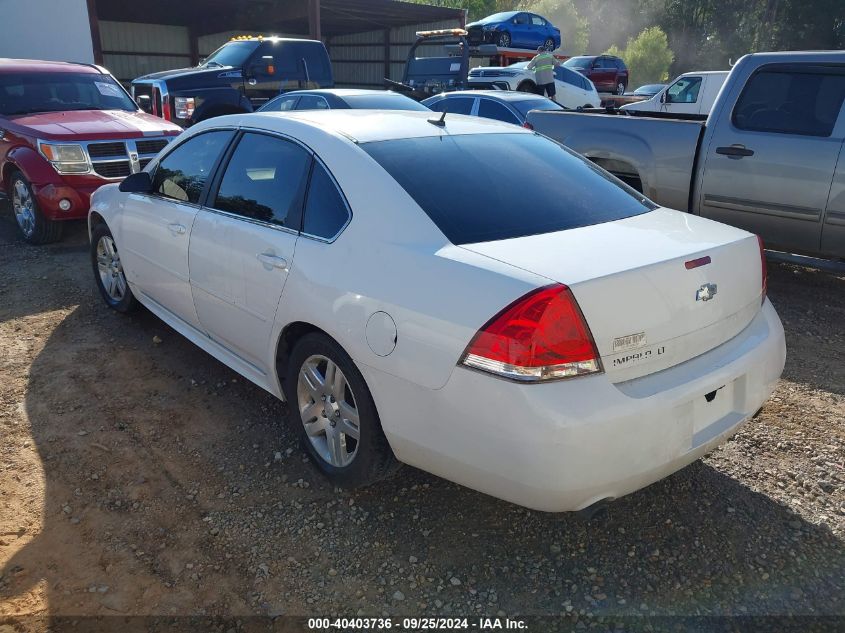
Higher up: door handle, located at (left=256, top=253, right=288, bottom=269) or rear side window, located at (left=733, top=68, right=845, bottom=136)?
rear side window, located at (left=733, top=68, right=845, bottom=136)

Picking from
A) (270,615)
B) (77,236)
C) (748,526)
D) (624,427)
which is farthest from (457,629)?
(77,236)

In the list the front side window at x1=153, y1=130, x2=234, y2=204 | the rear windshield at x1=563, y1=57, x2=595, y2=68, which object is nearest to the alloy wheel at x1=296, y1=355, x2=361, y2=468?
the front side window at x1=153, y1=130, x2=234, y2=204

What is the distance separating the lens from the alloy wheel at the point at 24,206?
7180 millimetres

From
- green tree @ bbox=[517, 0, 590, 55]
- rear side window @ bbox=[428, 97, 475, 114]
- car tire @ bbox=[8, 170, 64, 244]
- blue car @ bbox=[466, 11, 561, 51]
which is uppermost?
green tree @ bbox=[517, 0, 590, 55]

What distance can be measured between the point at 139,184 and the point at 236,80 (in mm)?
8168

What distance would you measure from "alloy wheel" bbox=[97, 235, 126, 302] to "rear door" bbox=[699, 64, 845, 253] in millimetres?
4693

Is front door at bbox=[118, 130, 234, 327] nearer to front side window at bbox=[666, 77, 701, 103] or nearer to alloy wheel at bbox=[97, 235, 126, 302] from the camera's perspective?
alloy wheel at bbox=[97, 235, 126, 302]

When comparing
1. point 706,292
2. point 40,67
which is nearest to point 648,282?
point 706,292

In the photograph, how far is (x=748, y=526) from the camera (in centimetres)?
291

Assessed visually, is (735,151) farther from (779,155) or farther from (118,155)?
(118,155)

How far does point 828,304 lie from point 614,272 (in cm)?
416

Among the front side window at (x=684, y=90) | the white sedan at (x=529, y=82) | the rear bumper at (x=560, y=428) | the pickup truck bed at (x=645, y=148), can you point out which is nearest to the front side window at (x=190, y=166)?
the rear bumper at (x=560, y=428)

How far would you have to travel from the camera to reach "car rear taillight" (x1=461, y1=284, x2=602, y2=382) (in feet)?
7.44

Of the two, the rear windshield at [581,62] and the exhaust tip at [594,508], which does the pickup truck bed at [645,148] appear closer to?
the exhaust tip at [594,508]
